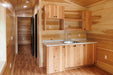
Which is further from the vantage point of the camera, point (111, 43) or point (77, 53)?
point (77, 53)

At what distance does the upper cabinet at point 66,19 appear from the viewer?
12.1 ft

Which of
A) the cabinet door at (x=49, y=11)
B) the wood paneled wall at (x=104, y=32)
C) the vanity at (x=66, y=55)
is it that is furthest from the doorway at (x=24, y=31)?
the wood paneled wall at (x=104, y=32)

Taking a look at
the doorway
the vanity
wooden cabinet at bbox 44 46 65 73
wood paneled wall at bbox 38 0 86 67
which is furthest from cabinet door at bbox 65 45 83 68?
the doorway

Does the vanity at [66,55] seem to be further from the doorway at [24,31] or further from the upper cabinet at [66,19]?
the doorway at [24,31]

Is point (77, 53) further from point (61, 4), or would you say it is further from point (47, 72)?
point (61, 4)

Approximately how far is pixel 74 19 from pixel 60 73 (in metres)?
2.08

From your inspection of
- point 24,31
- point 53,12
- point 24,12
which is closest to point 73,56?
point 53,12

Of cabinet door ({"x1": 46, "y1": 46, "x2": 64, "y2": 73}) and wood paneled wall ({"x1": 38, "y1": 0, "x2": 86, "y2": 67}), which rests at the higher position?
wood paneled wall ({"x1": 38, "y1": 0, "x2": 86, "y2": 67})

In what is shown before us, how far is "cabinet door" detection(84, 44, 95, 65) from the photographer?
390 centimetres

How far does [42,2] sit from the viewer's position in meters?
3.86

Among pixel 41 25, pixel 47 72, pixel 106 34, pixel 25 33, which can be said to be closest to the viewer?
pixel 47 72

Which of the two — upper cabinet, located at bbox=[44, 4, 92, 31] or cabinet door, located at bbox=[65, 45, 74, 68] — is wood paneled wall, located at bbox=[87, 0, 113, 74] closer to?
upper cabinet, located at bbox=[44, 4, 92, 31]

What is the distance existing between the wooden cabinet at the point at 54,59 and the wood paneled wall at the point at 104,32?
1.49m

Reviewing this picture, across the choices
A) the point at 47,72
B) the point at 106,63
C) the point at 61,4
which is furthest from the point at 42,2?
the point at 106,63
